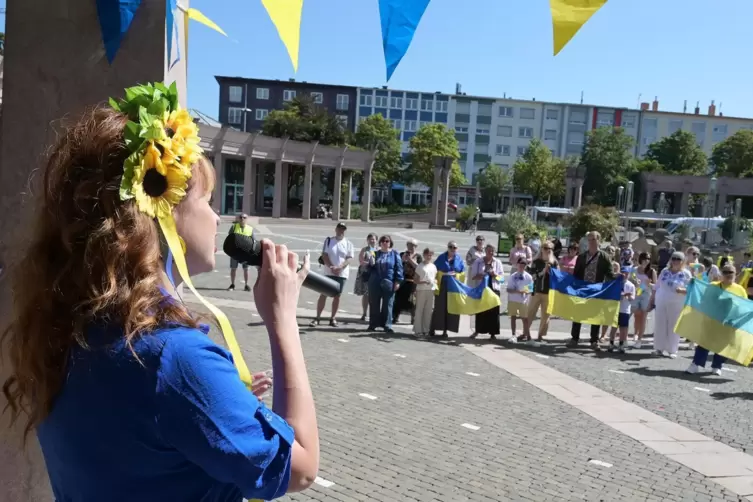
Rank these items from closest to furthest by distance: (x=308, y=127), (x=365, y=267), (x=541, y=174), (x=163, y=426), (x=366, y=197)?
(x=163, y=426) → (x=365, y=267) → (x=366, y=197) → (x=308, y=127) → (x=541, y=174)

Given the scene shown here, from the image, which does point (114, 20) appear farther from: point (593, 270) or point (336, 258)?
point (593, 270)

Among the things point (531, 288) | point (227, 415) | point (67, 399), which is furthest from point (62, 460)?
point (531, 288)

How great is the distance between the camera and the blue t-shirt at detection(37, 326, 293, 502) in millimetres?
1323

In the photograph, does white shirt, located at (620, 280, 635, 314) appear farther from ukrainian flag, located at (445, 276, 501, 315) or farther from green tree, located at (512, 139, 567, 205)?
green tree, located at (512, 139, 567, 205)

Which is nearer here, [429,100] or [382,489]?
[382,489]

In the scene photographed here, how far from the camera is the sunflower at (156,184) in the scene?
146 centimetres

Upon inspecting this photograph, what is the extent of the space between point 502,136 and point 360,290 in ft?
332

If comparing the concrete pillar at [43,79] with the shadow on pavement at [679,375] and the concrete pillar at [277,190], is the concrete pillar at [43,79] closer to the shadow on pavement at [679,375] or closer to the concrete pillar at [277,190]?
the shadow on pavement at [679,375]

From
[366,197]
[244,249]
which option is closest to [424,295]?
[244,249]

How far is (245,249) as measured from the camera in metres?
1.85

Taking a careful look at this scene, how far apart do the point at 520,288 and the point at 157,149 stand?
11.6 m

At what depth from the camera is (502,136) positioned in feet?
362

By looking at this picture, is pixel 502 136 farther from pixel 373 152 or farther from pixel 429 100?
pixel 373 152

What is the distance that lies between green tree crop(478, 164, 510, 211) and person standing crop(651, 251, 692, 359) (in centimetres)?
8326
